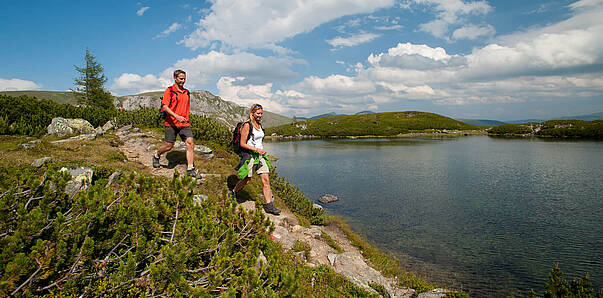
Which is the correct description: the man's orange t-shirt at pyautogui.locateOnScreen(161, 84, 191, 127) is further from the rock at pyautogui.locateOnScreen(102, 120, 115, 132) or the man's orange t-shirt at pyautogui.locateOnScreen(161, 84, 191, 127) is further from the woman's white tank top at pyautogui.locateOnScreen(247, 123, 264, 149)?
the rock at pyautogui.locateOnScreen(102, 120, 115, 132)

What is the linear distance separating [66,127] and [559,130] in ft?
443

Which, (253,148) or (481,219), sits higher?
(253,148)

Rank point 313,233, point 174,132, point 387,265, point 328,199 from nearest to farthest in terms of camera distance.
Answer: point 174,132 → point 387,265 → point 313,233 → point 328,199

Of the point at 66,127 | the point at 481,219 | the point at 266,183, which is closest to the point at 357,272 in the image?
the point at 266,183

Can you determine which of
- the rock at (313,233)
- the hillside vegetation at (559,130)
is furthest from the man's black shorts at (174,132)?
the hillside vegetation at (559,130)

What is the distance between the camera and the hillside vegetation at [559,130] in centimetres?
9088

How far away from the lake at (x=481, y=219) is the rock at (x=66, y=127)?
55.1ft

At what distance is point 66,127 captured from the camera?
51.0 ft

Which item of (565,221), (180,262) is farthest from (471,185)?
(180,262)

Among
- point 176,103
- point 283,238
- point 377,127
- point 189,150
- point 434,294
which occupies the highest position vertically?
point 377,127

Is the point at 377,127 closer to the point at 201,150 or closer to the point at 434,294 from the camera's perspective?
the point at 201,150

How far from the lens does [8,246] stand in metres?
3.06

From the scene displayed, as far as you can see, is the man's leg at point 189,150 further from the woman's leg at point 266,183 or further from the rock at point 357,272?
the rock at point 357,272

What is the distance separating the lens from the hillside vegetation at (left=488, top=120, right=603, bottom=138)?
9088cm
